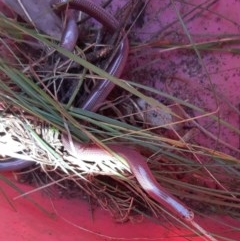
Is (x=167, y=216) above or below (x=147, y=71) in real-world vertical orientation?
below

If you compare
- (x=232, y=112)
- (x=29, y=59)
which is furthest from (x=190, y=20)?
(x=29, y=59)

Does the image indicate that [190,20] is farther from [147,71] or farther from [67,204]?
[67,204]

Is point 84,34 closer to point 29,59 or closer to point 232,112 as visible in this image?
point 29,59

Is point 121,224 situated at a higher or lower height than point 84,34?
lower

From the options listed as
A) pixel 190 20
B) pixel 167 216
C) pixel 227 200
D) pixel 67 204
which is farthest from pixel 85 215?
pixel 190 20

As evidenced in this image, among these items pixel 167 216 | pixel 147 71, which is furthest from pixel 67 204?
pixel 147 71

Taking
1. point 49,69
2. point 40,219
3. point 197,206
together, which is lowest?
point 40,219

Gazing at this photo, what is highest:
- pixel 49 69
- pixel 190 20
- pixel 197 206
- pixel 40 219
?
pixel 190 20
